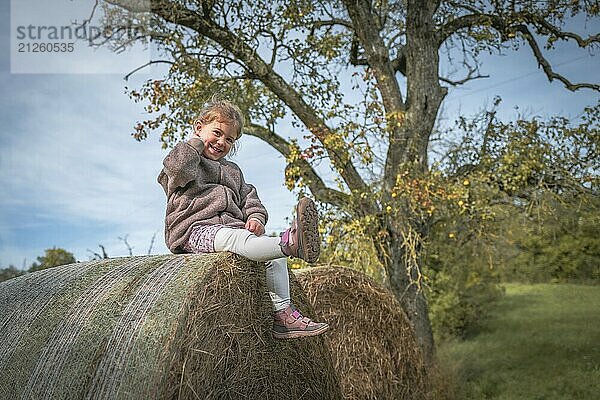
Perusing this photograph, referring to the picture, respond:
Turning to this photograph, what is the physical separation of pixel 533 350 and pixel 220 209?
7.89m

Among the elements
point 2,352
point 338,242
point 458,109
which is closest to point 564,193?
point 458,109

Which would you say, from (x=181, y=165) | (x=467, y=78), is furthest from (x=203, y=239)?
(x=467, y=78)

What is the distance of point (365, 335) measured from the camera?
534cm

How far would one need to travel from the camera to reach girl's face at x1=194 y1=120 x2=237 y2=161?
359cm

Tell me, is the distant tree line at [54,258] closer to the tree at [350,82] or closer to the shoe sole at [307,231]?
the tree at [350,82]

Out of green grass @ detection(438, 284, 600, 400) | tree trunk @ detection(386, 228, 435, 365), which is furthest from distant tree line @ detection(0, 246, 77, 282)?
green grass @ detection(438, 284, 600, 400)

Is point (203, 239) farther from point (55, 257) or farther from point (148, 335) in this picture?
point (55, 257)

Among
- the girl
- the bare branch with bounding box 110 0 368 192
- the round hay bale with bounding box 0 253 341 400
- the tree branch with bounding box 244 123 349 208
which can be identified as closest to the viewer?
the round hay bale with bounding box 0 253 341 400

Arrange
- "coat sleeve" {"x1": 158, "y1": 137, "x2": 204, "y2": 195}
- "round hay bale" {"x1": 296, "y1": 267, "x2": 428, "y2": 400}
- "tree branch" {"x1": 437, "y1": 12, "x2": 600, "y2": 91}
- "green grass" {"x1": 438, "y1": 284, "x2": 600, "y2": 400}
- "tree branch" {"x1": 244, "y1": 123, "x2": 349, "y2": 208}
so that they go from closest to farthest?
1. "coat sleeve" {"x1": 158, "y1": 137, "x2": 204, "y2": 195}
2. "round hay bale" {"x1": 296, "y1": 267, "x2": 428, "y2": 400}
3. "tree branch" {"x1": 244, "y1": 123, "x2": 349, "y2": 208}
4. "tree branch" {"x1": 437, "y1": 12, "x2": 600, "y2": 91}
5. "green grass" {"x1": 438, "y1": 284, "x2": 600, "y2": 400}

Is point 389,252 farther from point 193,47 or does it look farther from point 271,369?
point 271,369

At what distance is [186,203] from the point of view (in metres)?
3.41

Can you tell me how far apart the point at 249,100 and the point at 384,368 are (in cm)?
401

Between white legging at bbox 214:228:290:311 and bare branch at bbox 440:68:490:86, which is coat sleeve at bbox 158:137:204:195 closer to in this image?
white legging at bbox 214:228:290:311

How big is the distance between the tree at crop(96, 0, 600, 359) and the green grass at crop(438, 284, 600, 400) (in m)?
1.17
